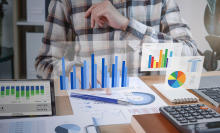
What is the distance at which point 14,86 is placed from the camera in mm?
452

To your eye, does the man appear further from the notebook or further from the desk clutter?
the desk clutter

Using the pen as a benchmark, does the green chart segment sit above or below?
above

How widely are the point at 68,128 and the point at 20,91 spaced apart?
18 cm

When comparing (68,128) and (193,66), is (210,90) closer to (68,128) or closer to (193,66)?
(193,66)

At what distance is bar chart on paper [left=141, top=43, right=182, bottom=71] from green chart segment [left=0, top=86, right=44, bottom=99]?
0.32 metres

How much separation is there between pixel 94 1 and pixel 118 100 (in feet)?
1.00

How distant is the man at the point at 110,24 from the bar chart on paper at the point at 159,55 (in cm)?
2

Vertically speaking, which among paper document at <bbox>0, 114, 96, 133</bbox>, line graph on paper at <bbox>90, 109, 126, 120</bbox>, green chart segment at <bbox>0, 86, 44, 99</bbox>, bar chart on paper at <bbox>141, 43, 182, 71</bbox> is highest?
bar chart on paper at <bbox>141, 43, 182, 71</bbox>

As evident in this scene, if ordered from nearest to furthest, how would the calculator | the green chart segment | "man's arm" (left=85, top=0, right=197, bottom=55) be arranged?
the calculator < the green chart segment < "man's arm" (left=85, top=0, right=197, bottom=55)

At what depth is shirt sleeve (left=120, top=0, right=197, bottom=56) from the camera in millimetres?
575

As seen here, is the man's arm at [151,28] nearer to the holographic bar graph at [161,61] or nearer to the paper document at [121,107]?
the holographic bar graph at [161,61]

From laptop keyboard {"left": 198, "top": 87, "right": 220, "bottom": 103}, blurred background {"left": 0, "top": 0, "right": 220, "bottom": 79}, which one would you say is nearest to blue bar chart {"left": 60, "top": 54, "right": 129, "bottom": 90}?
blurred background {"left": 0, "top": 0, "right": 220, "bottom": 79}

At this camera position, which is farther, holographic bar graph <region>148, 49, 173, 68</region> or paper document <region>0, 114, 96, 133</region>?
holographic bar graph <region>148, 49, 173, 68</region>

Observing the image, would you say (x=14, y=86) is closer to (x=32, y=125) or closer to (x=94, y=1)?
(x=32, y=125)
